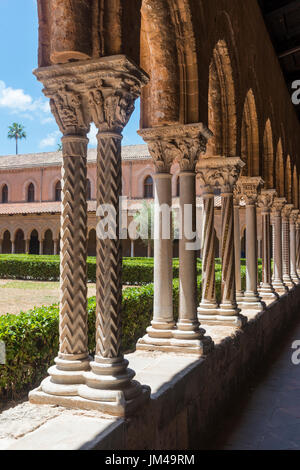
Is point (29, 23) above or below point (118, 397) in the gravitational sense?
above

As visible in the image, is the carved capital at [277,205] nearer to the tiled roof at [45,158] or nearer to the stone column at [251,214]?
the stone column at [251,214]

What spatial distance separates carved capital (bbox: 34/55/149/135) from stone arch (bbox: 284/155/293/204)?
9.47m

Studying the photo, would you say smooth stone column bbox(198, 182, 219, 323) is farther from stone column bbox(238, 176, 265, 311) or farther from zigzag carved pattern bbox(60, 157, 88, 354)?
zigzag carved pattern bbox(60, 157, 88, 354)

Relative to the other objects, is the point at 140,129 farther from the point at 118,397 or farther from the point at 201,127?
the point at 118,397

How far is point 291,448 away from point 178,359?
1.16m

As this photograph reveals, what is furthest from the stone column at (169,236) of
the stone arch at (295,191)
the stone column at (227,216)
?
the stone arch at (295,191)

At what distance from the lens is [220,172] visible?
20.0ft

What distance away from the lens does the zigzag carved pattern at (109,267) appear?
2783mm

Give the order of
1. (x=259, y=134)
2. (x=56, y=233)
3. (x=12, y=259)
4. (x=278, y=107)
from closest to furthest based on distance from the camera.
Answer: (x=259, y=134), (x=278, y=107), (x=12, y=259), (x=56, y=233)

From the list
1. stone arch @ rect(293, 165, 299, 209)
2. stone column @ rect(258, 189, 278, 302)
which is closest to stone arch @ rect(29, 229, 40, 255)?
stone arch @ rect(293, 165, 299, 209)

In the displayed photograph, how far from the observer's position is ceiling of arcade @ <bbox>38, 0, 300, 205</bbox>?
111 inches

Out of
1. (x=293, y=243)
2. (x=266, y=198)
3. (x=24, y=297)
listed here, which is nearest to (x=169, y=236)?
(x=266, y=198)
